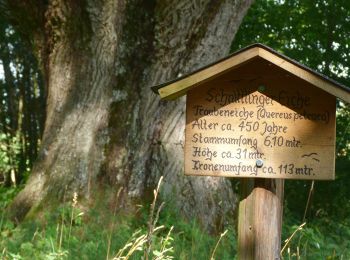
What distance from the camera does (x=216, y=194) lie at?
6.15 m

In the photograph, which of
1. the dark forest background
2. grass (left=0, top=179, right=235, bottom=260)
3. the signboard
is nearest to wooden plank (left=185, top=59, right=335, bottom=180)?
the signboard

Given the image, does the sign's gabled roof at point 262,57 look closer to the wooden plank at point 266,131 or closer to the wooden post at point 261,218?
the wooden plank at point 266,131

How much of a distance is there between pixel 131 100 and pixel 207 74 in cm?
328

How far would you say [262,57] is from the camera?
277 cm

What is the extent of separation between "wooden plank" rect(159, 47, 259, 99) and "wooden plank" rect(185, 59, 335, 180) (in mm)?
102

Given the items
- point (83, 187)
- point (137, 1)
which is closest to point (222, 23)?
point (137, 1)

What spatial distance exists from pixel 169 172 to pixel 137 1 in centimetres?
172

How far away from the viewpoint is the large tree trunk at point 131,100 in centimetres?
594

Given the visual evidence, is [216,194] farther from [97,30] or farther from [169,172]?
[97,30]

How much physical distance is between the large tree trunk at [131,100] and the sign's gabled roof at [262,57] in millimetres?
3172

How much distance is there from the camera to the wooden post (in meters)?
2.91

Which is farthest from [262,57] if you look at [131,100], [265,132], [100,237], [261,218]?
[131,100]

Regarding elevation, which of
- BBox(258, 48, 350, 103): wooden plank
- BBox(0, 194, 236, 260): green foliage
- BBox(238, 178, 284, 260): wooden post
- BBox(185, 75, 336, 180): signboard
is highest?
BBox(258, 48, 350, 103): wooden plank

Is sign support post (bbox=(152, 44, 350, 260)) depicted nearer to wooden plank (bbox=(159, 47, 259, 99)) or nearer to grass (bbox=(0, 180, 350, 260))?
wooden plank (bbox=(159, 47, 259, 99))
